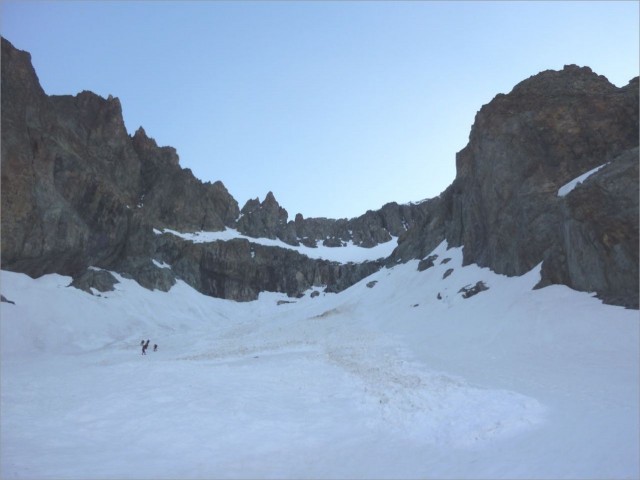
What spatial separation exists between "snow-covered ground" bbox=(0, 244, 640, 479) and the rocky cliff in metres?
4.46

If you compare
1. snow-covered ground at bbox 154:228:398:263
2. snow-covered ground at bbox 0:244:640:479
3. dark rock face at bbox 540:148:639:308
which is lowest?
snow-covered ground at bbox 0:244:640:479

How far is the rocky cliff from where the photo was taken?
26.2m

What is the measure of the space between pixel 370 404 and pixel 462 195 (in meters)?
48.6

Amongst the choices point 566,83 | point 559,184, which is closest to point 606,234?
point 559,184

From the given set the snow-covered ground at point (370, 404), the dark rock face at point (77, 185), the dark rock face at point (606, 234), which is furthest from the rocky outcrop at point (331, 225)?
the dark rock face at point (606, 234)

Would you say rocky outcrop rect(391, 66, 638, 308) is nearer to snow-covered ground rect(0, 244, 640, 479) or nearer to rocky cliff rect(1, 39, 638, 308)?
rocky cliff rect(1, 39, 638, 308)

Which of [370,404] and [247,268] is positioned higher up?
[247,268]

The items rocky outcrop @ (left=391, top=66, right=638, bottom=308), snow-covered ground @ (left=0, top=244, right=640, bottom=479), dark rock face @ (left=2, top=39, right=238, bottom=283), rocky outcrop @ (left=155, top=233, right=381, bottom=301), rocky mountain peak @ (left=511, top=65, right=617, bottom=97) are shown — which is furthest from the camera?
rocky outcrop @ (left=155, top=233, right=381, bottom=301)

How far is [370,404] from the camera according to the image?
15.3 m

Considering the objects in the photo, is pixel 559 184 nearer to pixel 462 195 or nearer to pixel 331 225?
pixel 462 195

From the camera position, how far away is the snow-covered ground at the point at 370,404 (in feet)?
32.4

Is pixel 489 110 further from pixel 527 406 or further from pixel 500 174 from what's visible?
pixel 527 406

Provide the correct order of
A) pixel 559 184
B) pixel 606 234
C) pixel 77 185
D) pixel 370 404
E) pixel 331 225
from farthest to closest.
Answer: pixel 331 225, pixel 77 185, pixel 559 184, pixel 606 234, pixel 370 404

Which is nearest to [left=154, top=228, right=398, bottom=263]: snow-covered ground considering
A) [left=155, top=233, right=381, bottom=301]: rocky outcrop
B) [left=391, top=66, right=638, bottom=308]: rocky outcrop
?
[left=155, top=233, right=381, bottom=301]: rocky outcrop
